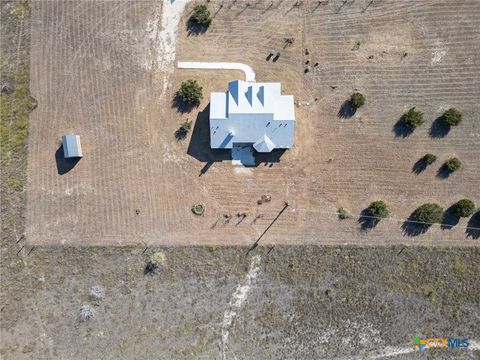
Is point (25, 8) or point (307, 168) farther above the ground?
point (25, 8)

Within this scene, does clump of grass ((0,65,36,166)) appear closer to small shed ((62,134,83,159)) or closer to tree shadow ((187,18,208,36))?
small shed ((62,134,83,159))

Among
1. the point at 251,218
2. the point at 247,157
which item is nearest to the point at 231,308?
the point at 251,218

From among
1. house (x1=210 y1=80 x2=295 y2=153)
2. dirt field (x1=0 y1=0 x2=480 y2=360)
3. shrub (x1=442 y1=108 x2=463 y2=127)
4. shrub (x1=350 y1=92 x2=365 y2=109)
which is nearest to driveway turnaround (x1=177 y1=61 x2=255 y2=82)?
house (x1=210 y1=80 x2=295 y2=153)

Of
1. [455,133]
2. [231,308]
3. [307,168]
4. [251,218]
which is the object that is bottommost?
[231,308]

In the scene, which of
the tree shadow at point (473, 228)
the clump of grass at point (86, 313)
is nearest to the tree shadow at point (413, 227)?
the tree shadow at point (473, 228)

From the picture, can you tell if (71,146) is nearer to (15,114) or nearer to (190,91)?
(15,114)

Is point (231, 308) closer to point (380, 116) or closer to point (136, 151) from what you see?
point (136, 151)

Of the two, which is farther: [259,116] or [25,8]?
[25,8]
